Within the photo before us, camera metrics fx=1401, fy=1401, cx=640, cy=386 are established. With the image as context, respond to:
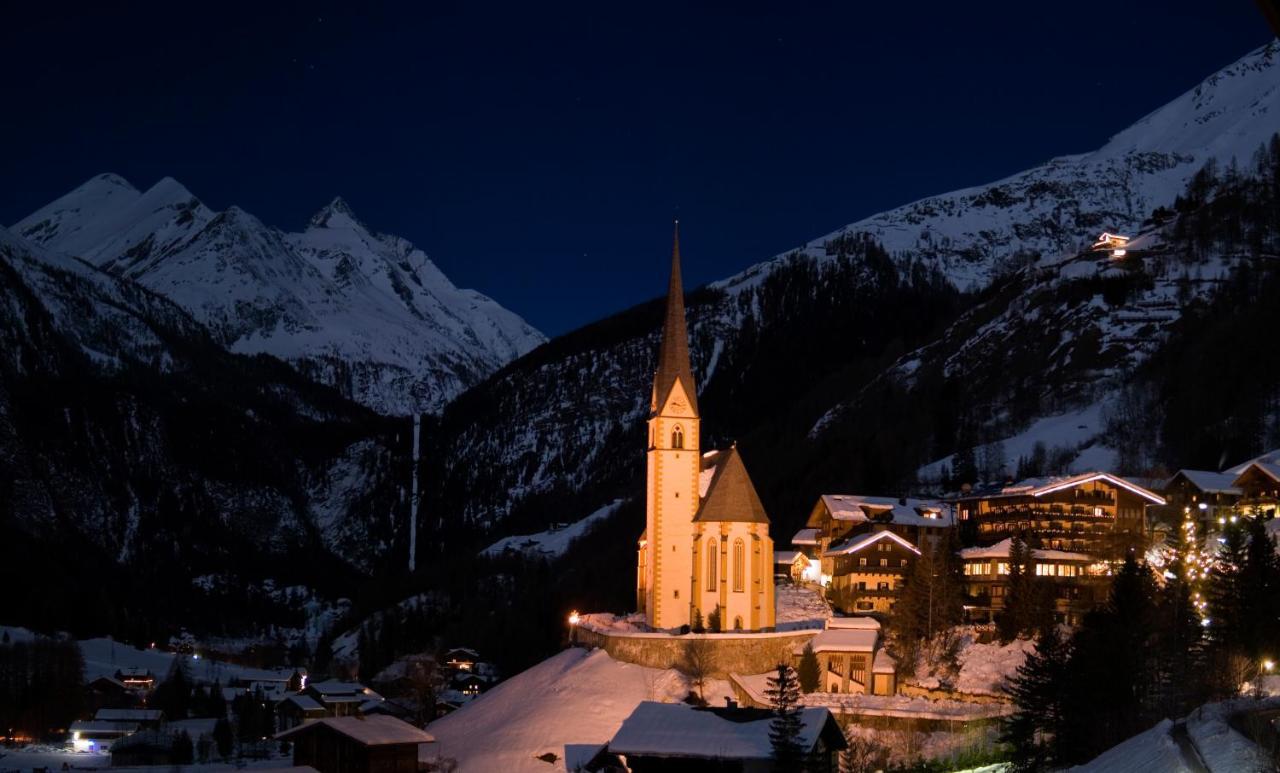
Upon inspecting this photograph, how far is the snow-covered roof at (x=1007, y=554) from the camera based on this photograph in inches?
3334

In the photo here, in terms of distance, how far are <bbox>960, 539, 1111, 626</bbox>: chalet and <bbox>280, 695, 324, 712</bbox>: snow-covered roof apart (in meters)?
56.8

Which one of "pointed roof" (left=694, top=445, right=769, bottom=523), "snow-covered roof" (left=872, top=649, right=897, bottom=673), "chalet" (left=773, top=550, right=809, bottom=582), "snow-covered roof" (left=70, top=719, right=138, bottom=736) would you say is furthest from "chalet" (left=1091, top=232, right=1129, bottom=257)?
"snow-covered roof" (left=70, top=719, right=138, bottom=736)

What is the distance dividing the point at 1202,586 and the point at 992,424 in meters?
91.2

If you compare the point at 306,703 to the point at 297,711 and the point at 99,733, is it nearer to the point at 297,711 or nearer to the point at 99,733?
the point at 297,711

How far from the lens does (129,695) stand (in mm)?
142500

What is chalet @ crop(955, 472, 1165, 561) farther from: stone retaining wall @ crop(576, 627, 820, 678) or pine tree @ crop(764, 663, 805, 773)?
pine tree @ crop(764, 663, 805, 773)

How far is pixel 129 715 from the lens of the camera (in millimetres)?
120688

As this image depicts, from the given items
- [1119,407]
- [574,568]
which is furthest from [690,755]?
[574,568]

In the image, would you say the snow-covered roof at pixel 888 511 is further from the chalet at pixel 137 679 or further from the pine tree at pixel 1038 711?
the chalet at pixel 137 679

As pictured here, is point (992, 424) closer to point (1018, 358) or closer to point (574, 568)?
point (1018, 358)

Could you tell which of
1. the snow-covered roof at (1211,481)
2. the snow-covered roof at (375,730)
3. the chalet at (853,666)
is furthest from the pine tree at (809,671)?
the snow-covered roof at (1211,481)

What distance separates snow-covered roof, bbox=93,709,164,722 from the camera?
119250mm

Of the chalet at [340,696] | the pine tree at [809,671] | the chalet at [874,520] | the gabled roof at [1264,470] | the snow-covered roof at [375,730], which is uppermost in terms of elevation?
the gabled roof at [1264,470]

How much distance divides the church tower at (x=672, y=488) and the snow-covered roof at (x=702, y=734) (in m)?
26.5
